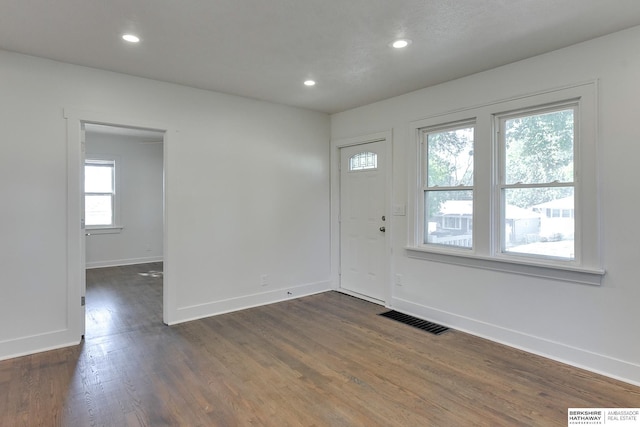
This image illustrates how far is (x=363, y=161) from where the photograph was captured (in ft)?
15.7

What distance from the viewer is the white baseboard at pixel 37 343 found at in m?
2.97

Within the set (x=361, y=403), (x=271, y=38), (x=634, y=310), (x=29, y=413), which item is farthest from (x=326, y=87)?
(x=29, y=413)

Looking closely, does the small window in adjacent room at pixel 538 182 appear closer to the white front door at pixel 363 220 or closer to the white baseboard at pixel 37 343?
the white front door at pixel 363 220

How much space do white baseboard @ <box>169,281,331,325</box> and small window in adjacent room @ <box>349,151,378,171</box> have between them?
1694mm

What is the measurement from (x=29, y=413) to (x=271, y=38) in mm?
2979

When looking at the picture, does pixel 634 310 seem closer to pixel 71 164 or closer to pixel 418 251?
pixel 418 251

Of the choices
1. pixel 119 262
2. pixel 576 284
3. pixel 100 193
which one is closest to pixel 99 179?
pixel 100 193

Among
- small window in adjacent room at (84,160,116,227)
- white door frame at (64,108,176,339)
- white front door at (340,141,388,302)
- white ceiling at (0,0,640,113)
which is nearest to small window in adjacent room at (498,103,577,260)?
white ceiling at (0,0,640,113)

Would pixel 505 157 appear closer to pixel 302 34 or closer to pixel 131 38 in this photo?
pixel 302 34

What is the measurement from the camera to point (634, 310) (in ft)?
8.48

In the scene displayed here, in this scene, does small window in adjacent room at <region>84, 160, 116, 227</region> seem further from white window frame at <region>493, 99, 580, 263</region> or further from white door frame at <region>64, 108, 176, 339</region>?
white window frame at <region>493, 99, 580, 263</region>

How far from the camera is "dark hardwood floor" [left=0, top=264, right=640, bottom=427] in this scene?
2199 millimetres

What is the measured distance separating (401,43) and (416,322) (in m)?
2.72

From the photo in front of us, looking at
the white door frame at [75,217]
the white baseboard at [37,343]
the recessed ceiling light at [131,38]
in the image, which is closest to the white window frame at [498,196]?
the recessed ceiling light at [131,38]
